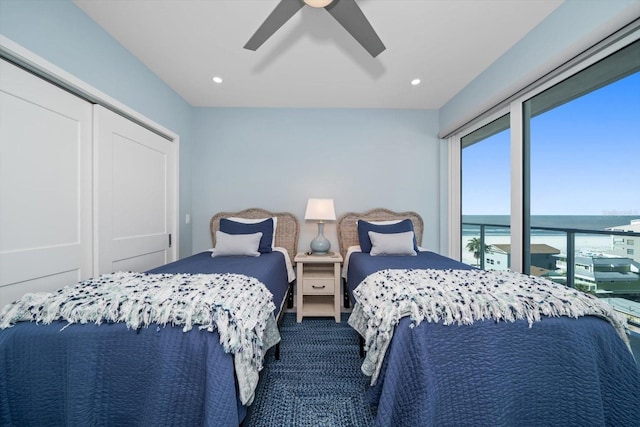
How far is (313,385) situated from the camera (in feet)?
4.97

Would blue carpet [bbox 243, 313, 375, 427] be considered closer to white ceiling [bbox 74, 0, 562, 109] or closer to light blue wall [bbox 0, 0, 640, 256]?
light blue wall [bbox 0, 0, 640, 256]

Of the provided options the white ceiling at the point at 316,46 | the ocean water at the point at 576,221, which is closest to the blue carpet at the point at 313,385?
the ocean water at the point at 576,221

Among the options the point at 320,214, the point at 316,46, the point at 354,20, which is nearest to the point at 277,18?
the point at 354,20

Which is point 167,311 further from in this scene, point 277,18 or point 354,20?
point 354,20

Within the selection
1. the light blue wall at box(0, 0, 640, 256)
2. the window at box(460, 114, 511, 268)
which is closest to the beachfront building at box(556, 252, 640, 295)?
the window at box(460, 114, 511, 268)

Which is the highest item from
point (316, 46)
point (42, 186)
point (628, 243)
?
point (316, 46)

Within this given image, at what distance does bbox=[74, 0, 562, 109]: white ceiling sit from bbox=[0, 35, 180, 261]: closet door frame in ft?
1.71

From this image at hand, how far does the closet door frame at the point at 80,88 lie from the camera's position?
1.20 metres

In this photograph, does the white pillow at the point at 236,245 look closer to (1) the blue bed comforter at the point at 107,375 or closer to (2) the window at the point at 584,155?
(1) the blue bed comforter at the point at 107,375

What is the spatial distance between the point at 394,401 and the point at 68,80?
8.64 feet

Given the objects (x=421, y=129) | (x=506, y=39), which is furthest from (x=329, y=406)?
(x=421, y=129)

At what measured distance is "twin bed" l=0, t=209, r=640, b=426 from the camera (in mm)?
877

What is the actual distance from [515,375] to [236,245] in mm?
2206

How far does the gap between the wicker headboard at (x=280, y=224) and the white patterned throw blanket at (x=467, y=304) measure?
5.80ft
